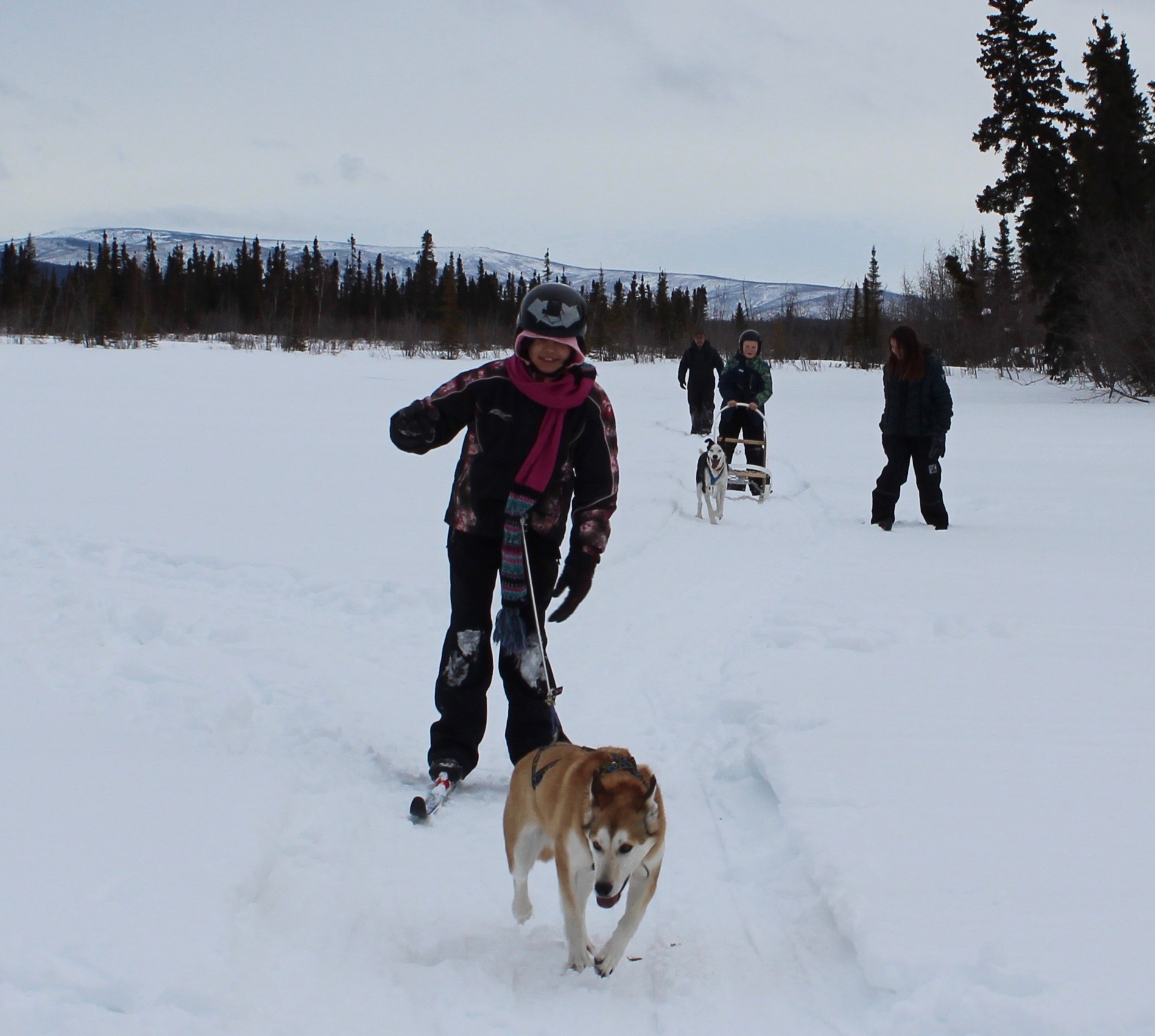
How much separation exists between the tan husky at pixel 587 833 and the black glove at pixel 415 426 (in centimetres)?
135

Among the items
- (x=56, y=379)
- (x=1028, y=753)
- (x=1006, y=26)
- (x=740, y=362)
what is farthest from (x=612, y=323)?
(x=1028, y=753)

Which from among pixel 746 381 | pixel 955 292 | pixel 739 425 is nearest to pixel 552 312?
pixel 746 381

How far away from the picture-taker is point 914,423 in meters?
9.72

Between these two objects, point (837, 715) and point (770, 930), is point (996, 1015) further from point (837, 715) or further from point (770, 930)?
point (837, 715)

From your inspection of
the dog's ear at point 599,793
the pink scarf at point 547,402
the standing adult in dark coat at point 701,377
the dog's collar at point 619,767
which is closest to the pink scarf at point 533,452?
the pink scarf at point 547,402

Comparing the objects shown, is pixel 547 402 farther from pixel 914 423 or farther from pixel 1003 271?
pixel 1003 271

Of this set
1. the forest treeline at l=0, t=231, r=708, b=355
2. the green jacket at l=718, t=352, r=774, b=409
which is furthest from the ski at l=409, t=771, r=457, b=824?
the forest treeline at l=0, t=231, r=708, b=355

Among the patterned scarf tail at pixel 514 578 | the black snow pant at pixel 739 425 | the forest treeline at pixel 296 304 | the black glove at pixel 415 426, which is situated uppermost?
the forest treeline at pixel 296 304

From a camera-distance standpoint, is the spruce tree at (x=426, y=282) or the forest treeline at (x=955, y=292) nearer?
the forest treeline at (x=955, y=292)

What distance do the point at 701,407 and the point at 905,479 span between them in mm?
10182

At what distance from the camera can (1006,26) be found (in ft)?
97.3

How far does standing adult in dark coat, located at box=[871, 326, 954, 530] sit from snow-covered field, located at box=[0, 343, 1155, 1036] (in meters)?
0.44

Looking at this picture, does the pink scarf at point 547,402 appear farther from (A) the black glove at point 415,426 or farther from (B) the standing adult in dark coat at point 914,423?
(B) the standing adult in dark coat at point 914,423

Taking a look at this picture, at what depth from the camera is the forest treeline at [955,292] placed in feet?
93.4
